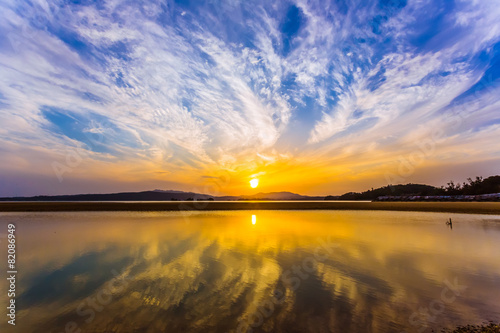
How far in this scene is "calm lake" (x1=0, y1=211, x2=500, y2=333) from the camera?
7.15 m

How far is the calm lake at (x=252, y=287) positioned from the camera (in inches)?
282

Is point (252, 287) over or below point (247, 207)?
below

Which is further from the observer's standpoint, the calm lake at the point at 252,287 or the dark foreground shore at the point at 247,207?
the dark foreground shore at the point at 247,207

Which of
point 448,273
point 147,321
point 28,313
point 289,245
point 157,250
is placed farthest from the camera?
point 289,245

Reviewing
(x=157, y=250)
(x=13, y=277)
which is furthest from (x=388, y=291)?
(x=13, y=277)

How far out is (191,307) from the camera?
8070 millimetres

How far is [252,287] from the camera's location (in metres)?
10.0

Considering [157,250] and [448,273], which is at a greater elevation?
[157,250]

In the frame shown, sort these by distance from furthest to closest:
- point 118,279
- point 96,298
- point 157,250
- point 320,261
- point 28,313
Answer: point 157,250, point 320,261, point 118,279, point 96,298, point 28,313

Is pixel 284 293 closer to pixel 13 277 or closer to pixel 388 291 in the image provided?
pixel 388 291

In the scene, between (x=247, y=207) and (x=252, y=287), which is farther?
(x=247, y=207)

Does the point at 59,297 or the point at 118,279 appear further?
the point at 118,279

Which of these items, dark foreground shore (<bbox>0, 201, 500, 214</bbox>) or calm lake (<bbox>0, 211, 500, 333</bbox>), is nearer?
calm lake (<bbox>0, 211, 500, 333</bbox>)

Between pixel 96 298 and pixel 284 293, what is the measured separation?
780 cm
